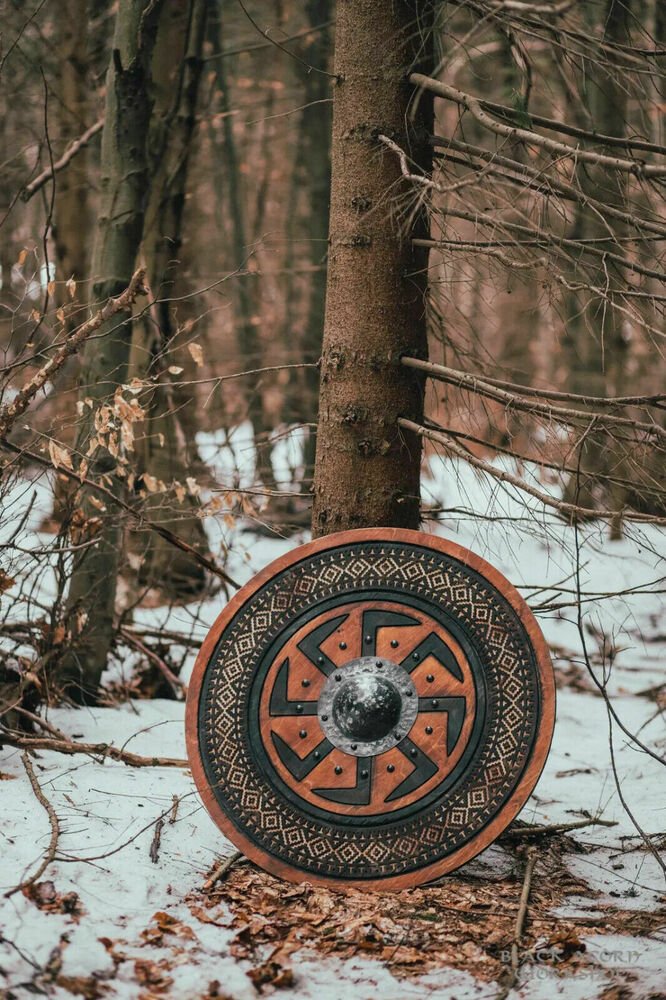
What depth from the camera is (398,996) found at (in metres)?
2.91

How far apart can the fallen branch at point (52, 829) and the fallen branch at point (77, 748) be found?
0.09 m

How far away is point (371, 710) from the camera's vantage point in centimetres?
364

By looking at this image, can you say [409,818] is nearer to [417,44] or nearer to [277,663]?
[277,663]

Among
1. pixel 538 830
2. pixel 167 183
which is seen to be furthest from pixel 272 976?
pixel 167 183

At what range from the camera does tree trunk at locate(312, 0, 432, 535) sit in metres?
4.17

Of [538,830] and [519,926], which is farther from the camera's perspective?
[538,830]

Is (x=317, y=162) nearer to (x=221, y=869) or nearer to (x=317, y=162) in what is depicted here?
(x=317, y=162)

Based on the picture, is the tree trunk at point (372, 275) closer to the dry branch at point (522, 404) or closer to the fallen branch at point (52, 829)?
the dry branch at point (522, 404)

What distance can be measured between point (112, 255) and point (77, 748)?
7.66 ft

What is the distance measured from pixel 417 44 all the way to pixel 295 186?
375 inches

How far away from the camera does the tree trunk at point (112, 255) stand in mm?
5160

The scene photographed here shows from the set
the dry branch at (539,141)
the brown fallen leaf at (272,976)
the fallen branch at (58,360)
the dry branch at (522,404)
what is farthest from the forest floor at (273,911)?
the fallen branch at (58,360)

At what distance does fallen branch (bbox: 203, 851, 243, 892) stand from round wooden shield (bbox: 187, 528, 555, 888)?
119 mm

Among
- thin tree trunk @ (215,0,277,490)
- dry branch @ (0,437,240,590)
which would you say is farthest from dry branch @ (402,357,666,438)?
thin tree trunk @ (215,0,277,490)
